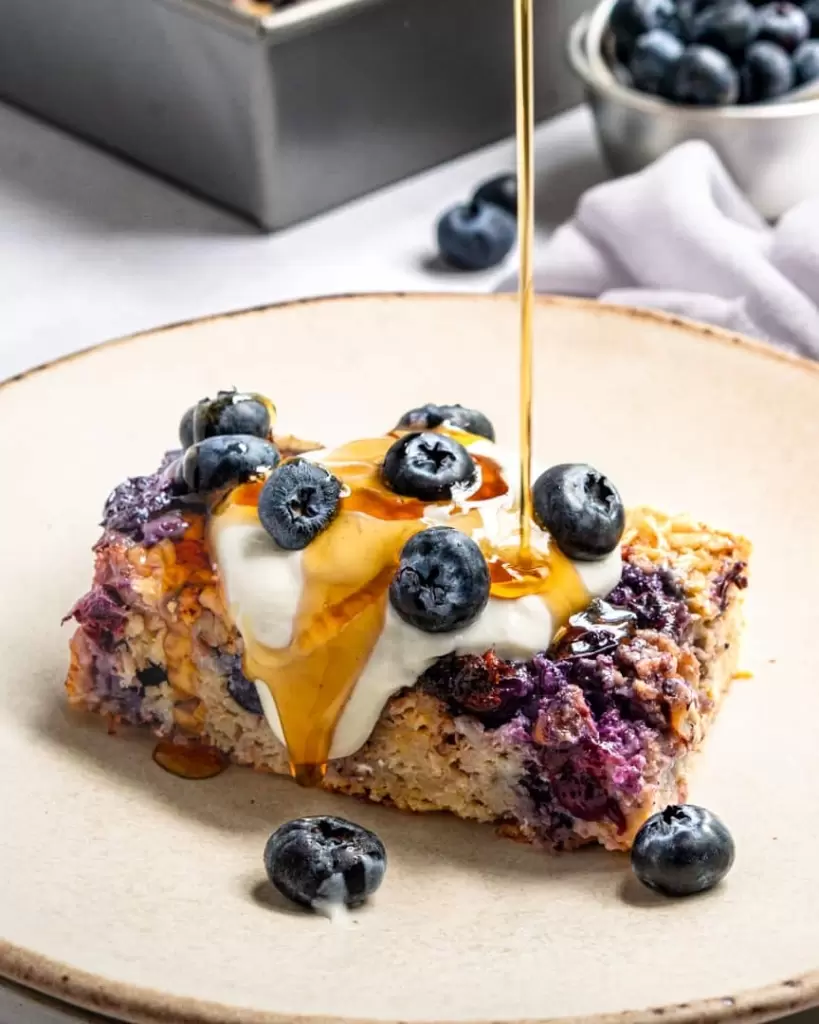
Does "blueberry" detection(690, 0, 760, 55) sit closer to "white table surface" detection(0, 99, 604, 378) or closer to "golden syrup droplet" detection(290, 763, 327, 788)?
"white table surface" detection(0, 99, 604, 378)

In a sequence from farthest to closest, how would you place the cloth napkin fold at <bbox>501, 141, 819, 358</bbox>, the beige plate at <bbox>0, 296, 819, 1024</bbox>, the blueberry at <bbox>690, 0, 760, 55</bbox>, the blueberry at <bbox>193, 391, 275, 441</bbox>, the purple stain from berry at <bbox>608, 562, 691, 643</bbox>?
the blueberry at <bbox>690, 0, 760, 55</bbox>
the cloth napkin fold at <bbox>501, 141, 819, 358</bbox>
the blueberry at <bbox>193, 391, 275, 441</bbox>
the purple stain from berry at <bbox>608, 562, 691, 643</bbox>
the beige plate at <bbox>0, 296, 819, 1024</bbox>

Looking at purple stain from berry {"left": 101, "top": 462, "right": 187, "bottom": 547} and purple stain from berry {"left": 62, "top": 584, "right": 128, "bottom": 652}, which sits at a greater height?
purple stain from berry {"left": 101, "top": 462, "right": 187, "bottom": 547}

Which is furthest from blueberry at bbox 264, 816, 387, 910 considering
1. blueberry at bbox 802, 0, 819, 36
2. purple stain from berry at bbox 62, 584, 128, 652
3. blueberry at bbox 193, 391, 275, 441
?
blueberry at bbox 802, 0, 819, 36

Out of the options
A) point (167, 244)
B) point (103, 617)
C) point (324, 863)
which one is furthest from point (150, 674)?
point (167, 244)

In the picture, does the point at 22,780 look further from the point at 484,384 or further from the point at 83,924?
the point at 484,384

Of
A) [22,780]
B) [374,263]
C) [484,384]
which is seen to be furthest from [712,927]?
[374,263]

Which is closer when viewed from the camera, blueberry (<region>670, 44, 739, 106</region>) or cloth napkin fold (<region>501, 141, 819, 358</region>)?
cloth napkin fold (<region>501, 141, 819, 358</region>)

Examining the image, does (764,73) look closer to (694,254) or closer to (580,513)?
(694,254)
